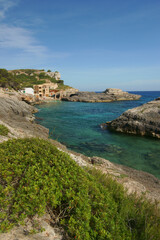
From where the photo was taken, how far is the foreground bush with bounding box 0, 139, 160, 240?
3158 mm

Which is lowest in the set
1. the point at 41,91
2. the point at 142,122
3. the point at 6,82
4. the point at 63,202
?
the point at 63,202

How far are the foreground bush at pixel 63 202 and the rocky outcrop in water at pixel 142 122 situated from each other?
65.0 ft

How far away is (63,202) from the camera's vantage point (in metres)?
3.82

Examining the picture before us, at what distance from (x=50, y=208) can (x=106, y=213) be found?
4.53 feet

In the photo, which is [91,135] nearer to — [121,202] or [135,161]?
[135,161]

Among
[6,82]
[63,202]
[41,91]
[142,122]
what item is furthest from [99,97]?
[63,202]

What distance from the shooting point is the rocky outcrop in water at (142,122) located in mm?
22511

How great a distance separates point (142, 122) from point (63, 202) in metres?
22.5

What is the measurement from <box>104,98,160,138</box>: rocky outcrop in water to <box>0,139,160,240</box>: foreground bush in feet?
65.0

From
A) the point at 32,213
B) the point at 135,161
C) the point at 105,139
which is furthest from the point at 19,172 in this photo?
the point at 105,139

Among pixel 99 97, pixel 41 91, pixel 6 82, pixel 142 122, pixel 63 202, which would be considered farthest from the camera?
pixel 99 97

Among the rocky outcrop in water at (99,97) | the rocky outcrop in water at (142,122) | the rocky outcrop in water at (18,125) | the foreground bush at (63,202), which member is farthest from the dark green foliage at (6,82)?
the foreground bush at (63,202)

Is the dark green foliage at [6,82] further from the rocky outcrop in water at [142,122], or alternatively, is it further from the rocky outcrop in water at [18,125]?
the rocky outcrop in water at [142,122]

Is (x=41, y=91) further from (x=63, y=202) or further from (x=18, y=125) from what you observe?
(x=63, y=202)
